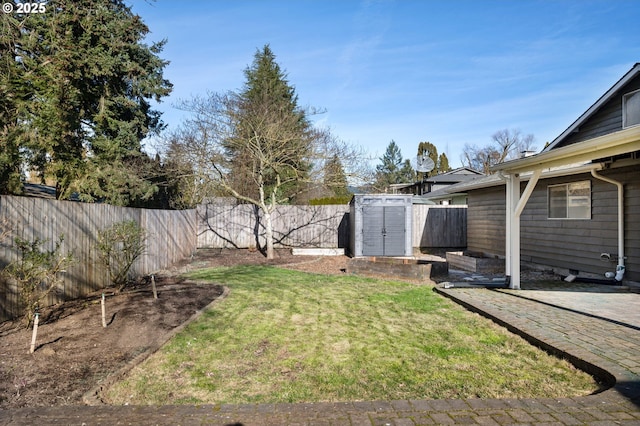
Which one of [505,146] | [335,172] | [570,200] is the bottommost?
[570,200]

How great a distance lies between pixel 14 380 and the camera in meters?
3.31

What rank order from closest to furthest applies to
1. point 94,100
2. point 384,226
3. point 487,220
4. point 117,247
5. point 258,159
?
point 117,247
point 384,226
point 487,220
point 258,159
point 94,100

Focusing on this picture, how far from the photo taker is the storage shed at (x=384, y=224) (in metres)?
12.2

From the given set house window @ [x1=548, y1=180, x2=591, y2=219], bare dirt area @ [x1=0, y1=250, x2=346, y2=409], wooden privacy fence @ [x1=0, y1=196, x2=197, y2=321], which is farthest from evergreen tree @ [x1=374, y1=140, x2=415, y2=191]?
bare dirt area @ [x1=0, y1=250, x2=346, y2=409]

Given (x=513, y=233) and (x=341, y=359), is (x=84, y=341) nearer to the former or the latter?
(x=341, y=359)

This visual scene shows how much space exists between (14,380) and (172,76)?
15.9 meters

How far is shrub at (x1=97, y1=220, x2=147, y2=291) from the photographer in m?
6.63

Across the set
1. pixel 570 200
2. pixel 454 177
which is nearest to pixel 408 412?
pixel 570 200

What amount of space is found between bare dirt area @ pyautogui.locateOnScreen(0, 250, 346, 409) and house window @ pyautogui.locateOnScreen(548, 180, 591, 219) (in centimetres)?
831

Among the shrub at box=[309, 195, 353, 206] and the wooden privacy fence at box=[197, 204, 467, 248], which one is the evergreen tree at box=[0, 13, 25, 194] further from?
the shrub at box=[309, 195, 353, 206]

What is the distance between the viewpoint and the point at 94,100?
47.8ft

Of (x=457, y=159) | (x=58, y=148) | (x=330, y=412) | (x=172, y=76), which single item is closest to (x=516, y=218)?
(x=330, y=412)

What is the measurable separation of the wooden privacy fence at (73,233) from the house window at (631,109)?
11077 mm

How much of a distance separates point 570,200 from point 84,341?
10171 millimetres
